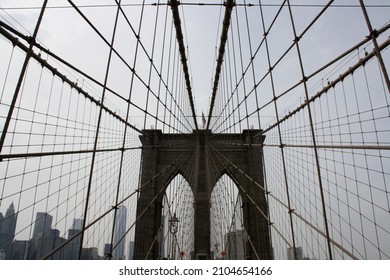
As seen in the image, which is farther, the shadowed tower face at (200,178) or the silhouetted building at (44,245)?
the shadowed tower face at (200,178)

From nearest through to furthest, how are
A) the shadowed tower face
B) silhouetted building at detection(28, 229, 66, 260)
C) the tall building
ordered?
the tall building → silhouetted building at detection(28, 229, 66, 260) → the shadowed tower face

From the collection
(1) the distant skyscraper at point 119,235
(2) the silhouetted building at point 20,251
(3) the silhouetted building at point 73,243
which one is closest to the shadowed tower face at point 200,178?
(1) the distant skyscraper at point 119,235

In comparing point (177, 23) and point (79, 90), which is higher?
point (177, 23)

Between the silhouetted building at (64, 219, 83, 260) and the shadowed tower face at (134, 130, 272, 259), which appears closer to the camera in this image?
the silhouetted building at (64, 219, 83, 260)

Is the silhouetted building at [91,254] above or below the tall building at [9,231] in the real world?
below

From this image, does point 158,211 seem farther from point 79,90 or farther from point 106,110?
point 79,90

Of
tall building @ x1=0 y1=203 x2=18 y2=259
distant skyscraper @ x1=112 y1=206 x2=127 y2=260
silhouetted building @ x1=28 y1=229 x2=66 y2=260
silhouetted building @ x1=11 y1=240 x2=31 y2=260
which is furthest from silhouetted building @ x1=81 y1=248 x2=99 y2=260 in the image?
tall building @ x1=0 y1=203 x2=18 y2=259

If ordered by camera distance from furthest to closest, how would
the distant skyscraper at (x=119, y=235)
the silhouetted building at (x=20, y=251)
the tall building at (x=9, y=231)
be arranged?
1. the silhouetted building at (x=20, y=251)
2. the distant skyscraper at (x=119, y=235)
3. the tall building at (x=9, y=231)

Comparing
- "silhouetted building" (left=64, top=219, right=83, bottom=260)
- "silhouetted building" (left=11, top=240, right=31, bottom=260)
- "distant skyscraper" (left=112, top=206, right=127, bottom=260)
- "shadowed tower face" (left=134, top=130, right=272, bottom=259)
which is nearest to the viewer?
"silhouetted building" (left=64, top=219, right=83, bottom=260)

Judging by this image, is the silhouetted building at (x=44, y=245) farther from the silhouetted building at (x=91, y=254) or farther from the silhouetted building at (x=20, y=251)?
the silhouetted building at (x=91, y=254)

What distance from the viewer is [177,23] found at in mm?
6406

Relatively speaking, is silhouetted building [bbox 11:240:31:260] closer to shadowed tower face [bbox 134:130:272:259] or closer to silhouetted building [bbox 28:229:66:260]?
silhouetted building [bbox 28:229:66:260]
